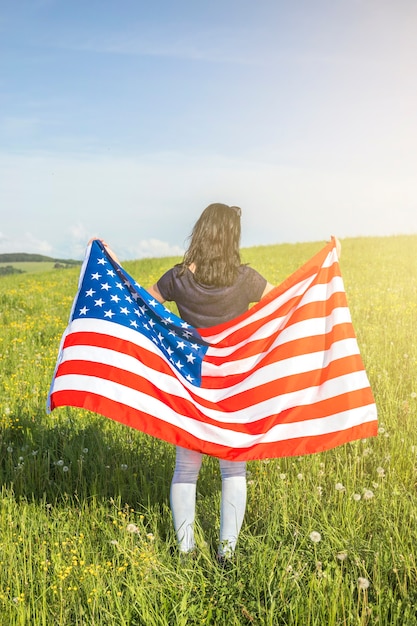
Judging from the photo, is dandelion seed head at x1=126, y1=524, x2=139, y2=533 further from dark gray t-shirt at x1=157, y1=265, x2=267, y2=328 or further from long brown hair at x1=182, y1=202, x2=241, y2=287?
long brown hair at x1=182, y1=202, x2=241, y2=287

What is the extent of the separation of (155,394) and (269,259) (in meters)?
26.4

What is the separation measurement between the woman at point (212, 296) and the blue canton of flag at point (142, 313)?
12 cm

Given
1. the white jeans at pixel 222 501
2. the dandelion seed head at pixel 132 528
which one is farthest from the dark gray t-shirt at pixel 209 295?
the dandelion seed head at pixel 132 528

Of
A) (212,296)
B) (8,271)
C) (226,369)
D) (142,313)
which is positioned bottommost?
(226,369)

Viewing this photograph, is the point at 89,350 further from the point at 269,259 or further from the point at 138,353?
the point at 269,259

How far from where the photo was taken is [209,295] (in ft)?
16.6

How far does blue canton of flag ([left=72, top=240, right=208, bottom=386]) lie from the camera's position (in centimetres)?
517

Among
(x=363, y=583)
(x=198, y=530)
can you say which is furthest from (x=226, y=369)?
(x=363, y=583)

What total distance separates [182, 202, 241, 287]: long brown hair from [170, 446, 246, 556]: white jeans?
1310mm

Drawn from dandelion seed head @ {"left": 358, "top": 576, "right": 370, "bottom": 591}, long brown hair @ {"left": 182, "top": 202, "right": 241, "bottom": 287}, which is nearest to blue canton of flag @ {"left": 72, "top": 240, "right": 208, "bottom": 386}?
long brown hair @ {"left": 182, "top": 202, "right": 241, "bottom": 287}

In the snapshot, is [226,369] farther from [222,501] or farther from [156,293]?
[222,501]

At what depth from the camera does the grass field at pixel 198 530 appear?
161 inches

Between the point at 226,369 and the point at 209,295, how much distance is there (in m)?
0.66

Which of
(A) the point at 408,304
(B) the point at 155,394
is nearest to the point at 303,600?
(B) the point at 155,394
